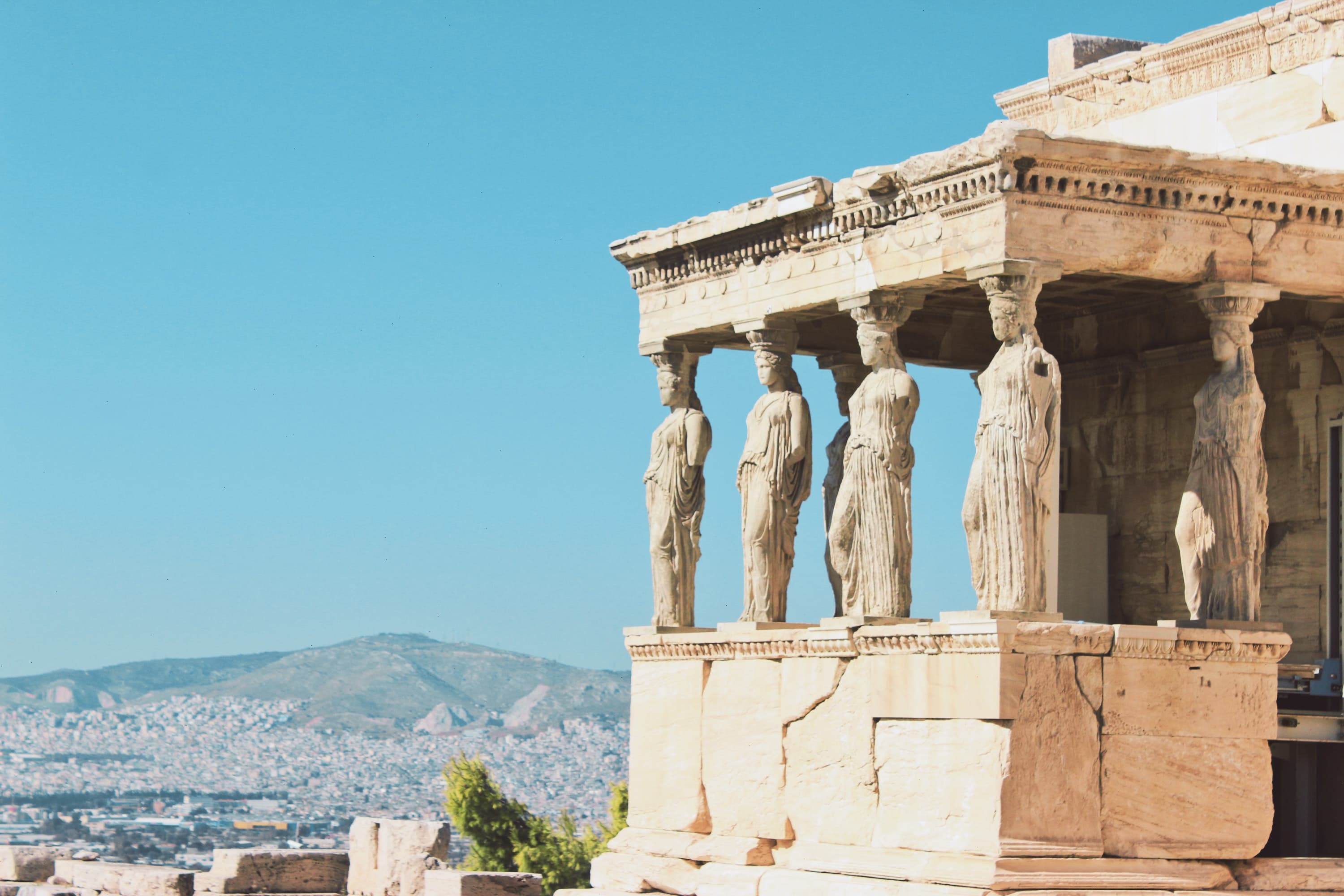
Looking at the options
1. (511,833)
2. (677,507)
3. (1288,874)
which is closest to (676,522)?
(677,507)

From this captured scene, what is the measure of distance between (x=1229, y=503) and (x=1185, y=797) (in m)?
1.63

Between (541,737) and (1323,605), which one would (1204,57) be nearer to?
(1323,605)

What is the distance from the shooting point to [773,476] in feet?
47.4

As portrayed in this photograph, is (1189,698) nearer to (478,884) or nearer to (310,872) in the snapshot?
(478,884)

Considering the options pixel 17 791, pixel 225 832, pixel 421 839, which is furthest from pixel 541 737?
pixel 421 839

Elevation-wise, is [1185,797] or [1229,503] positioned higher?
[1229,503]

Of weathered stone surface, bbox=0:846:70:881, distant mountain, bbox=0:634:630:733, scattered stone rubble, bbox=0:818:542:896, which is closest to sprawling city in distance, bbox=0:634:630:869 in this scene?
distant mountain, bbox=0:634:630:733

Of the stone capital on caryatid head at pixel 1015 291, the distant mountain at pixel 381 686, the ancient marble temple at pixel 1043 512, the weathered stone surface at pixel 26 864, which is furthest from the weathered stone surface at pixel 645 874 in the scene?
the distant mountain at pixel 381 686

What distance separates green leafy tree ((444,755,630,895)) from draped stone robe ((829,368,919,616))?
59.6 ft

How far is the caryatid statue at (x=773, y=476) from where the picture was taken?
14.5 metres

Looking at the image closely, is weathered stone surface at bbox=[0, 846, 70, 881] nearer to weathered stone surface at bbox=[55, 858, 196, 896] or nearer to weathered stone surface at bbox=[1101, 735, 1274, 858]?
weathered stone surface at bbox=[55, 858, 196, 896]

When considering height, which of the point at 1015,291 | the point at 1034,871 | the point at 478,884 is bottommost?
the point at 478,884

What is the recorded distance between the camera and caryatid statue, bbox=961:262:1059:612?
12492 mm

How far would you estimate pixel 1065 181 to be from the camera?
12.7 meters
